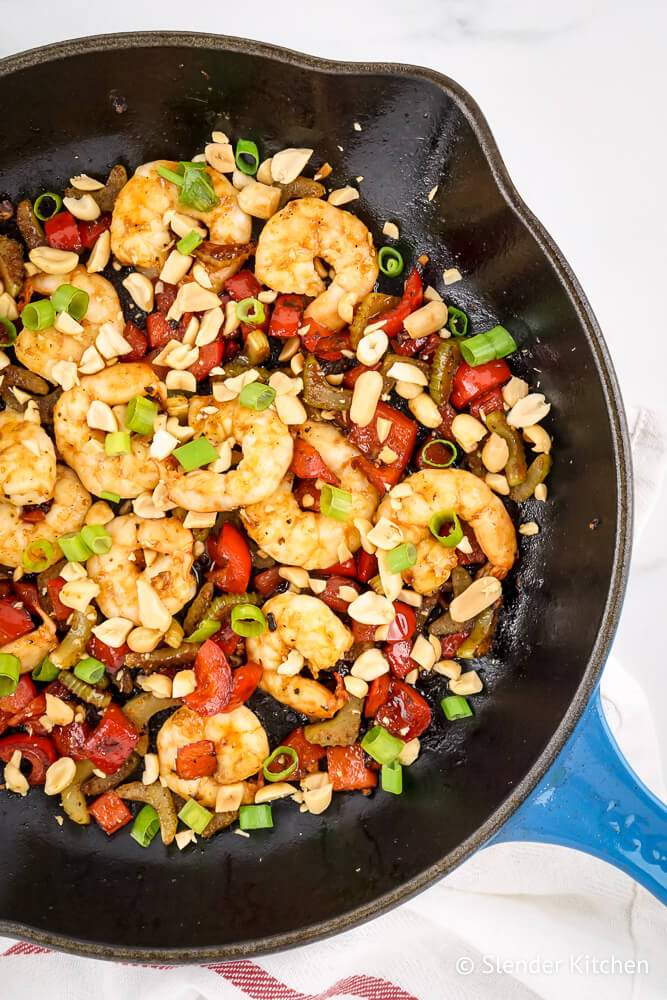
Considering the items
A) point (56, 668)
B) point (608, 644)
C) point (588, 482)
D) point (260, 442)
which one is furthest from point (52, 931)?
point (588, 482)

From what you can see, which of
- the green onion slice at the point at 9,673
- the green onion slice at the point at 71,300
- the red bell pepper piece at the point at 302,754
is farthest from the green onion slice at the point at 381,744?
the green onion slice at the point at 71,300

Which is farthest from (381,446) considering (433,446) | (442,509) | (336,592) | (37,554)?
(37,554)

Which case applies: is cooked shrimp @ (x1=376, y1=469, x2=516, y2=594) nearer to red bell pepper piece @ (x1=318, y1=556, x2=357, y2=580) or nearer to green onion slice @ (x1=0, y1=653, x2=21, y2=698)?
red bell pepper piece @ (x1=318, y1=556, x2=357, y2=580)

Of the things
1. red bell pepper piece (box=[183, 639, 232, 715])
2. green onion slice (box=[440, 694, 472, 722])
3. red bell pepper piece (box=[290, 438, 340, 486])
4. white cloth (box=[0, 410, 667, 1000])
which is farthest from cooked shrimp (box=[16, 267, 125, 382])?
white cloth (box=[0, 410, 667, 1000])

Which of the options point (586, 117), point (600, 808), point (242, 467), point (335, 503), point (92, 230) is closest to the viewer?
point (600, 808)

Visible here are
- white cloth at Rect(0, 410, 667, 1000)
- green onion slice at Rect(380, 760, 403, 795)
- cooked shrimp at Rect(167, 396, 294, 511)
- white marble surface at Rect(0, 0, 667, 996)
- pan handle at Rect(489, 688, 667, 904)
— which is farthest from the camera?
white marble surface at Rect(0, 0, 667, 996)

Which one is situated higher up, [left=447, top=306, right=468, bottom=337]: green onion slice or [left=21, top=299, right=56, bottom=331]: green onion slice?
[left=447, top=306, right=468, bottom=337]: green onion slice

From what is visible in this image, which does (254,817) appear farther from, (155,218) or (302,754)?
(155,218)
